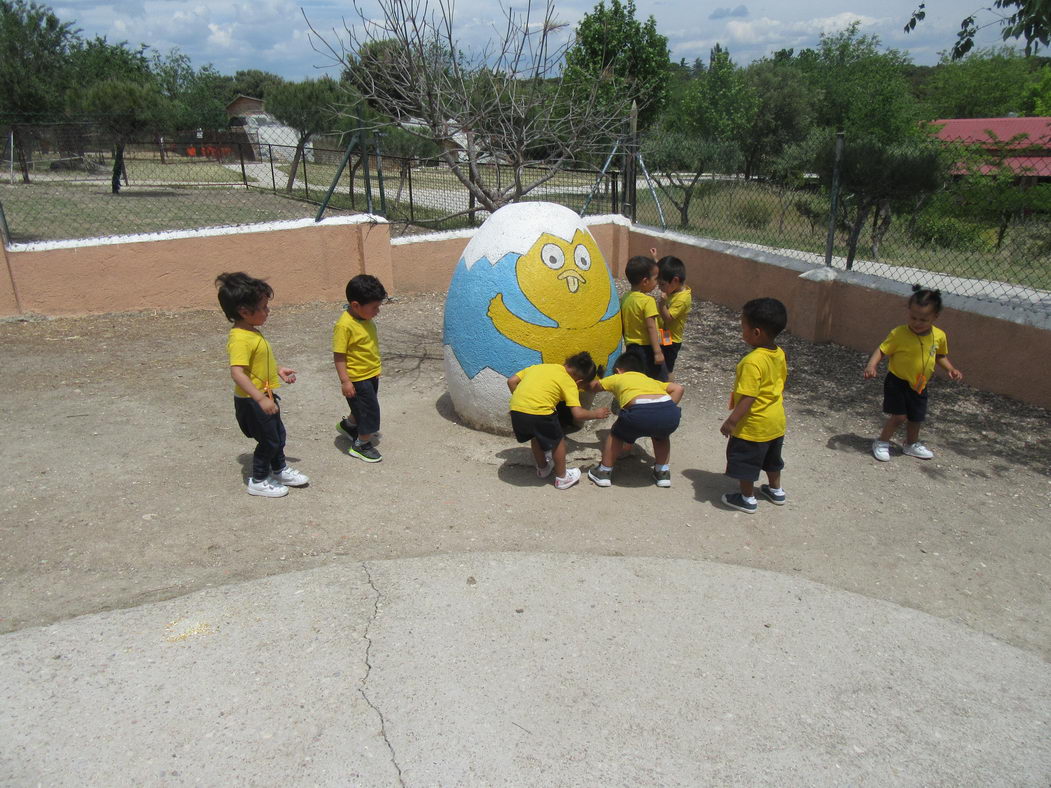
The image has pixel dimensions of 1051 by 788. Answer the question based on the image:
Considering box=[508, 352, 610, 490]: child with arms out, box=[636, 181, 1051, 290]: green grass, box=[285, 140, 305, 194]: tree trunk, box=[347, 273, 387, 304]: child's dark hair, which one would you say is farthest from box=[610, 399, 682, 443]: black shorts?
box=[285, 140, 305, 194]: tree trunk

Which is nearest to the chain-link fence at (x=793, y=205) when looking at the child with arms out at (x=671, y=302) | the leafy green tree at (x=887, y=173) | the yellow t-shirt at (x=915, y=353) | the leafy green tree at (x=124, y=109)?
the leafy green tree at (x=887, y=173)

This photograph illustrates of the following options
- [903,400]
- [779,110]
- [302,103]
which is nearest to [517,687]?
[903,400]

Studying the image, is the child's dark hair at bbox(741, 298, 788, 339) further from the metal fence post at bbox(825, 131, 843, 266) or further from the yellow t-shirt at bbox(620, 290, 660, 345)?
the metal fence post at bbox(825, 131, 843, 266)

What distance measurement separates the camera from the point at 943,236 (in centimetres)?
887

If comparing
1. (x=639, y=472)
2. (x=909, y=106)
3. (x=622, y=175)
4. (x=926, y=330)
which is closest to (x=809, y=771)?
(x=639, y=472)

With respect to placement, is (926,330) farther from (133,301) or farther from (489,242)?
(133,301)

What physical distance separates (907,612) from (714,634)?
3.14 ft

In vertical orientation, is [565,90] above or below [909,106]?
below

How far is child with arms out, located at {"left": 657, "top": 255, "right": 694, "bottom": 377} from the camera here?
507cm

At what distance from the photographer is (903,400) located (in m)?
4.84

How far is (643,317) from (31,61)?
103 ft

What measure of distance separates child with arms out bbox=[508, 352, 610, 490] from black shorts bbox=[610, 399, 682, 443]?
138 millimetres

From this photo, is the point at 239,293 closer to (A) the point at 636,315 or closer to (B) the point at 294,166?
(A) the point at 636,315

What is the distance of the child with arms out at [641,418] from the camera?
167 inches
